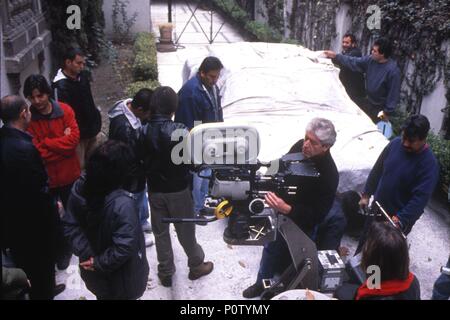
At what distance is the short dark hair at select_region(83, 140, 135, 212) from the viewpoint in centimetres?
276

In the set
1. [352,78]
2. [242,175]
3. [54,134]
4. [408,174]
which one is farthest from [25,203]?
[352,78]

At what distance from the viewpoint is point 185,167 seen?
12.9 ft

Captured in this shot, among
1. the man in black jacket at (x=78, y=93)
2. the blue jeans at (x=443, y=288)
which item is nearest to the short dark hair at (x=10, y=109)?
the man in black jacket at (x=78, y=93)

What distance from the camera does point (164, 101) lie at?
3.72m

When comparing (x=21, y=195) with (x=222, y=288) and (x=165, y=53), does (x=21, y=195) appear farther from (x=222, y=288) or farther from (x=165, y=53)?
(x=165, y=53)

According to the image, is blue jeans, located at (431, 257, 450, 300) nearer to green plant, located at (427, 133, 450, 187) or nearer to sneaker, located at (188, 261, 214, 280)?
sneaker, located at (188, 261, 214, 280)

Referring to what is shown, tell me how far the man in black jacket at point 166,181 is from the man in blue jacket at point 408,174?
5.64 feet

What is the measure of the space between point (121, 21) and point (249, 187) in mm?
12959

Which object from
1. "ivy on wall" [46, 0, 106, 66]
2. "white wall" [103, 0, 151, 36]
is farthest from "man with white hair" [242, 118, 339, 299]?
"white wall" [103, 0, 151, 36]

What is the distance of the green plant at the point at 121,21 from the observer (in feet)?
46.6

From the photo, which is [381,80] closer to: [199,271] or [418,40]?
[418,40]

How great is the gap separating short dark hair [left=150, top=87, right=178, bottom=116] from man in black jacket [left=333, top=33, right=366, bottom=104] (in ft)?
13.4

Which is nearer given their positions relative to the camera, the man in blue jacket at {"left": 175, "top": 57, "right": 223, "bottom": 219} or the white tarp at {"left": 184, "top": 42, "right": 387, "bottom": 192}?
the man in blue jacket at {"left": 175, "top": 57, "right": 223, "bottom": 219}
